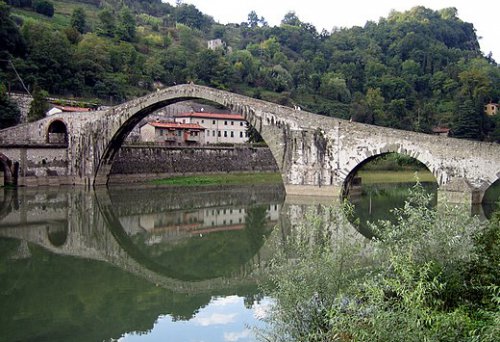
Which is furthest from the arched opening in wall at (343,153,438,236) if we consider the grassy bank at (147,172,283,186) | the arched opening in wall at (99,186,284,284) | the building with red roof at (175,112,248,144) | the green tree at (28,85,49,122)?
the green tree at (28,85,49,122)

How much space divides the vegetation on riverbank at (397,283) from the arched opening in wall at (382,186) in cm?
142

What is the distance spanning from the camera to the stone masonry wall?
42.2 meters

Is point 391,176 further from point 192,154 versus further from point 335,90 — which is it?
point 335,90

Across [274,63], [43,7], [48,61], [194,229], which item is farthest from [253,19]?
[194,229]

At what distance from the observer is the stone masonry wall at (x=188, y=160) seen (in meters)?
42.2

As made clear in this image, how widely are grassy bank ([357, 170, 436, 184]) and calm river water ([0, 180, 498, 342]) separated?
13.7 metres

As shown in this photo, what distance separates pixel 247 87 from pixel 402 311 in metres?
79.3

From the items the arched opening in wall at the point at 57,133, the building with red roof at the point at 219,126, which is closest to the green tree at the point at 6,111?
the arched opening in wall at the point at 57,133

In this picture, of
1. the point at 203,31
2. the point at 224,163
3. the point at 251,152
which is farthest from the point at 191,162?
Result: the point at 203,31

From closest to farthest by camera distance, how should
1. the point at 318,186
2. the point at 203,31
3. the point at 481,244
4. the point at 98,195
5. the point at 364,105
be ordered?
the point at 481,244, the point at 318,186, the point at 98,195, the point at 364,105, the point at 203,31

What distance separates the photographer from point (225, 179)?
44031 mm

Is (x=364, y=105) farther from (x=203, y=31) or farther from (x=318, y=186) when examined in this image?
(x=203, y=31)

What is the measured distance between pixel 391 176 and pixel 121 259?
34.8 metres

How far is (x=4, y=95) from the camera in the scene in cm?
4528
